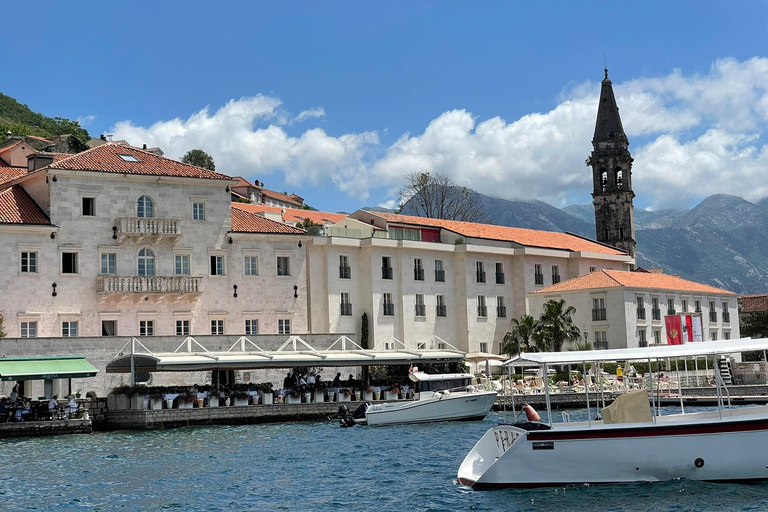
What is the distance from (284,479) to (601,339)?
150ft

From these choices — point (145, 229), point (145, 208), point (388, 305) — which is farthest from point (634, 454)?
point (388, 305)

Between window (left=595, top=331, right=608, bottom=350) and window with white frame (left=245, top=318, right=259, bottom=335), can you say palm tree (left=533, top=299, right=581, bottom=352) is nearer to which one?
window (left=595, top=331, right=608, bottom=350)

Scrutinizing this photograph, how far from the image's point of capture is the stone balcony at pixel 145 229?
55.8 meters

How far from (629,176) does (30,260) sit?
230 feet

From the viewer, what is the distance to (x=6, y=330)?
51.8m

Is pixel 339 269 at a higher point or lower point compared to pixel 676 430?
higher

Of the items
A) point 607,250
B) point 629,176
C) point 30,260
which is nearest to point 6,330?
point 30,260

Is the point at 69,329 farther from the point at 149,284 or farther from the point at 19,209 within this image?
the point at 19,209

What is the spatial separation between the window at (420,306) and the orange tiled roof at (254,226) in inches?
425

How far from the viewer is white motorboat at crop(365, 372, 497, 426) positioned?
46.6 m

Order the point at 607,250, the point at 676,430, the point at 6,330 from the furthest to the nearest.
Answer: the point at 607,250, the point at 6,330, the point at 676,430

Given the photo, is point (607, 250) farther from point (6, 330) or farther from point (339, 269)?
point (6, 330)

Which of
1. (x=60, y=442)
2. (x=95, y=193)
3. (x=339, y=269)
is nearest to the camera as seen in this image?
(x=60, y=442)

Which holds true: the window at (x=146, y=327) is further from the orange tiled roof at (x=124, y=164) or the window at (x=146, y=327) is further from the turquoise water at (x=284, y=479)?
the turquoise water at (x=284, y=479)
